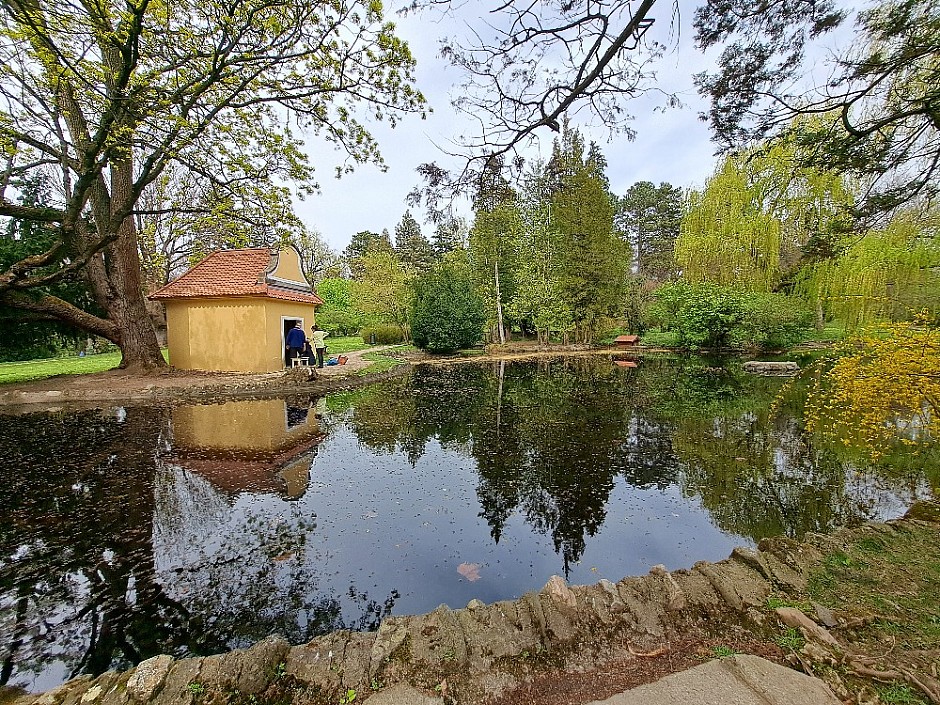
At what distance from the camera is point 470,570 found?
11.7 ft

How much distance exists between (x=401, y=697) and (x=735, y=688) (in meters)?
1.63

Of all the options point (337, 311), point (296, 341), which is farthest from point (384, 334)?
point (296, 341)

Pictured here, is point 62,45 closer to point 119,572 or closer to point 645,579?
point 119,572

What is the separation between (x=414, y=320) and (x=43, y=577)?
56.5 ft

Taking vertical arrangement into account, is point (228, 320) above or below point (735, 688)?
above

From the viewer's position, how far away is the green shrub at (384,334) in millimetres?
26859

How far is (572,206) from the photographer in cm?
2356

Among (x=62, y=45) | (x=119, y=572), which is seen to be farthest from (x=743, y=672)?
(x=62, y=45)

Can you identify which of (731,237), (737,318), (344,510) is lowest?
(344,510)

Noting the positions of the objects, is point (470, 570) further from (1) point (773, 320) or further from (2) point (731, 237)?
(1) point (773, 320)

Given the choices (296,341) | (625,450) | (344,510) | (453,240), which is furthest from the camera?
(453,240)

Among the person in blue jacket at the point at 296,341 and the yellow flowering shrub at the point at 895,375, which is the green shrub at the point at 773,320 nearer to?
the yellow flowering shrub at the point at 895,375

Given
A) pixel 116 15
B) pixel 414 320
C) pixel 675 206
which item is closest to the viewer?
pixel 116 15

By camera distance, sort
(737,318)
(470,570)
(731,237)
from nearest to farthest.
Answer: (470,570) → (731,237) → (737,318)
